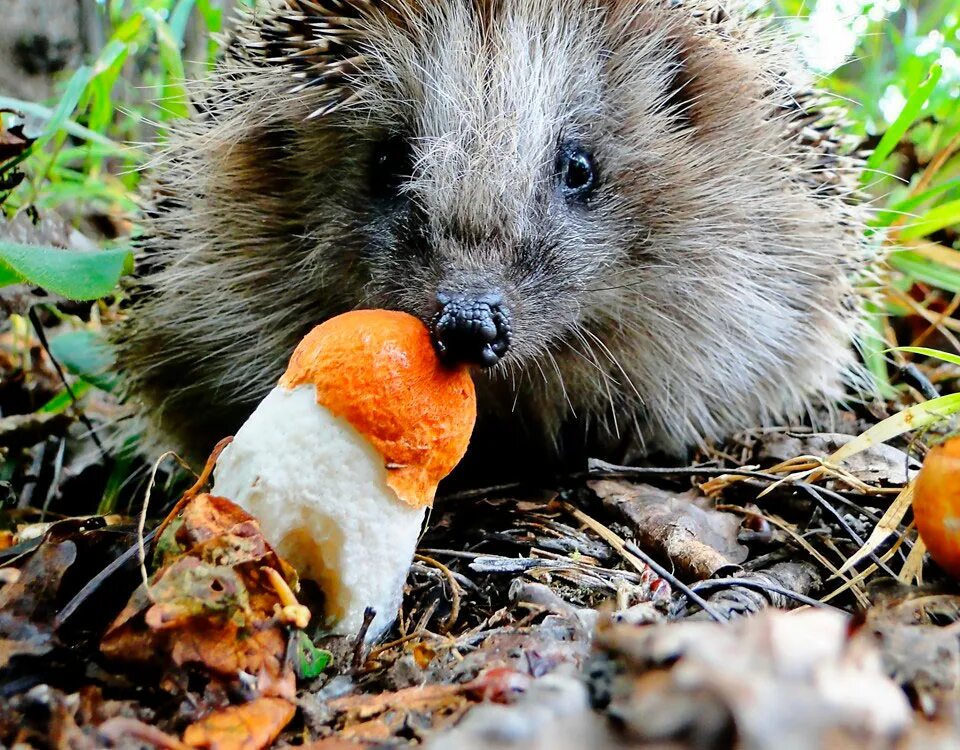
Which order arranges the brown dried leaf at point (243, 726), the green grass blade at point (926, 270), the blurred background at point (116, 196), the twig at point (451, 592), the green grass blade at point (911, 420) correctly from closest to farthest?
the brown dried leaf at point (243, 726), the twig at point (451, 592), the green grass blade at point (911, 420), the blurred background at point (116, 196), the green grass blade at point (926, 270)

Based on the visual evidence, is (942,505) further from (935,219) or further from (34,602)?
(935,219)

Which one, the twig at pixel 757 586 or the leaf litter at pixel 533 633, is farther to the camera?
the twig at pixel 757 586

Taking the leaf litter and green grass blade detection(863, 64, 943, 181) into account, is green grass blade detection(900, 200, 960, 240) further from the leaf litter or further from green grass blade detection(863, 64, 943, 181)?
the leaf litter

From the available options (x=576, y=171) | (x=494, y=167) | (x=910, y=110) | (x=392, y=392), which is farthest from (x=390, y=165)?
(x=910, y=110)

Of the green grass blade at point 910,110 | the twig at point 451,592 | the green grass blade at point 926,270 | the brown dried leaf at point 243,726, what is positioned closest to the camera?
the brown dried leaf at point 243,726

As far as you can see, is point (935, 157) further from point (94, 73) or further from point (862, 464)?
point (94, 73)

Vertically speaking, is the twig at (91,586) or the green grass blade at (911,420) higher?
the green grass blade at (911,420)

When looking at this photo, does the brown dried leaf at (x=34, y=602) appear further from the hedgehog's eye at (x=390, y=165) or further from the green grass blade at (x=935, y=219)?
the green grass blade at (x=935, y=219)

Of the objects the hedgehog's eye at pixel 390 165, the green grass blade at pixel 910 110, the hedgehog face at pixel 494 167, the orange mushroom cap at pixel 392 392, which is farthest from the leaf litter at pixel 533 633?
the green grass blade at pixel 910 110
